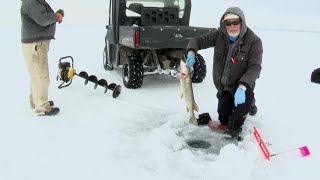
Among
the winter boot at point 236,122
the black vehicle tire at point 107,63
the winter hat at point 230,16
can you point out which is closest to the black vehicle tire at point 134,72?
the black vehicle tire at point 107,63

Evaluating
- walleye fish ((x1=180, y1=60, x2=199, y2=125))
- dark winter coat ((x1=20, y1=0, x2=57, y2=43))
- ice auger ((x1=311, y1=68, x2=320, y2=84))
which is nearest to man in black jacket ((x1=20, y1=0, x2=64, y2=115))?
dark winter coat ((x1=20, y1=0, x2=57, y2=43))

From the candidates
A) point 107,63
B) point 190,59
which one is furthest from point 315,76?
point 107,63

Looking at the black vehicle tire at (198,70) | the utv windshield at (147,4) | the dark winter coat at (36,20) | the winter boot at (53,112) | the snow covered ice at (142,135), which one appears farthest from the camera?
the utv windshield at (147,4)

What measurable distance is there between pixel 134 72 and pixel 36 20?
218 centimetres

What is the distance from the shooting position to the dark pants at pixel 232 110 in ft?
13.6

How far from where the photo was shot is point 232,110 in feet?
14.3

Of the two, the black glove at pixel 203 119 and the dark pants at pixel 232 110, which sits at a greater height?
the dark pants at pixel 232 110

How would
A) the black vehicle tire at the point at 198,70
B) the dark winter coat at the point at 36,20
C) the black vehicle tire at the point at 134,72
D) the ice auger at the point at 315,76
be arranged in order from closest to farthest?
the ice auger at the point at 315,76 → the dark winter coat at the point at 36,20 → the black vehicle tire at the point at 134,72 → the black vehicle tire at the point at 198,70

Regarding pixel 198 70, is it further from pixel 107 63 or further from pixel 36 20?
pixel 36 20

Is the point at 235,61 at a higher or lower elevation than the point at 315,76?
lower

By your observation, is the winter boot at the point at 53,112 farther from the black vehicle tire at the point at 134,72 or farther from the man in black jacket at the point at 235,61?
the man in black jacket at the point at 235,61

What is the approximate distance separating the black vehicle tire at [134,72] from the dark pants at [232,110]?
214cm

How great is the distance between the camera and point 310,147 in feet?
13.0

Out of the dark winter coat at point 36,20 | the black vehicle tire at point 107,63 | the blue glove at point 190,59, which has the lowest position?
the black vehicle tire at point 107,63
